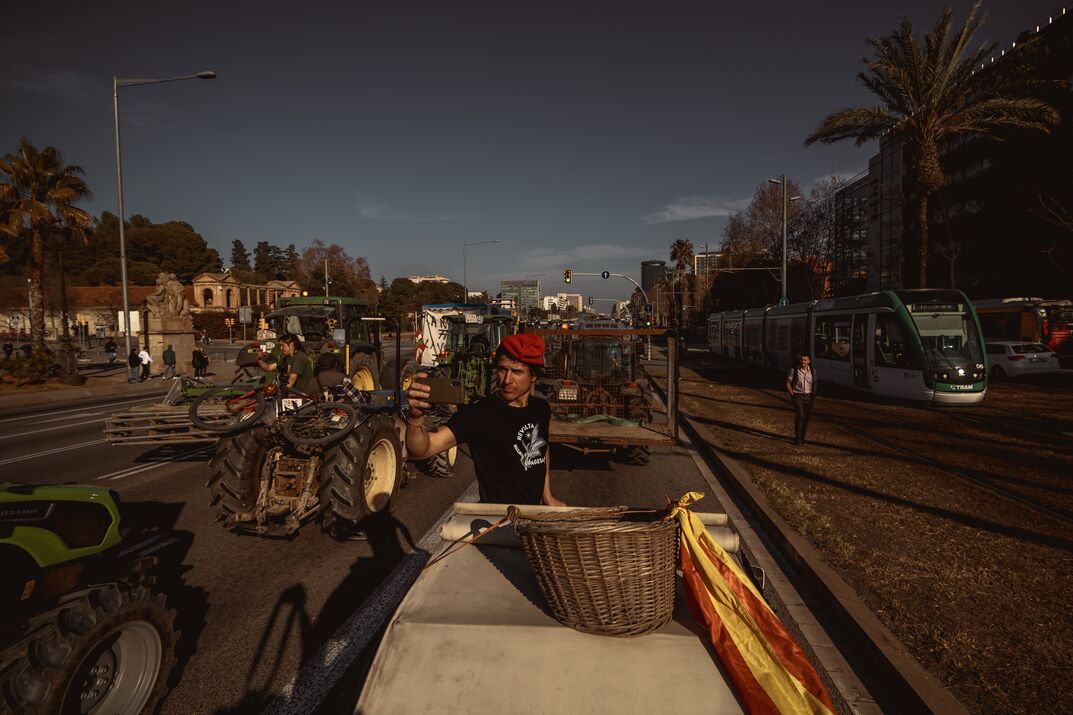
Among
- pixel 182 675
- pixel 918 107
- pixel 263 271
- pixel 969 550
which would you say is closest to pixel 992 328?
pixel 918 107

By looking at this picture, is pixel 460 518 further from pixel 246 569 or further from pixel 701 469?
pixel 701 469

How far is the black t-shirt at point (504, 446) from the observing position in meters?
3.32

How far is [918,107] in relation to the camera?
18516 millimetres

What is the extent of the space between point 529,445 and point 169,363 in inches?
1044

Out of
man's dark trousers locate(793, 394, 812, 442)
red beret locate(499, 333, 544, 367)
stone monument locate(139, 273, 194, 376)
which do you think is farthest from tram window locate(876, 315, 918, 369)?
stone monument locate(139, 273, 194, 376)

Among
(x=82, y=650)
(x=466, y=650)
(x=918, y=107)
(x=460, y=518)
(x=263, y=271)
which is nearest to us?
(x=466, y=650)

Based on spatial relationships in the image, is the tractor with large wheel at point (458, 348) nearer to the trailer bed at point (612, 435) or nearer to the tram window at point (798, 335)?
the trailer bed at point (612, 435)

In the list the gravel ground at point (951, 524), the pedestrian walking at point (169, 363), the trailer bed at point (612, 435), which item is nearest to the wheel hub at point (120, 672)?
the gravel ground at point (951, 524)

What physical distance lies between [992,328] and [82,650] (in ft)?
117

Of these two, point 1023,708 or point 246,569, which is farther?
point 246,569

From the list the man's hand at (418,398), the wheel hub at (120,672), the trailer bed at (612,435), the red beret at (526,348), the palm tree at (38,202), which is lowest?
the wheel hub at (120,672)

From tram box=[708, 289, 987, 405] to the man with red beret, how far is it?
14.8 m

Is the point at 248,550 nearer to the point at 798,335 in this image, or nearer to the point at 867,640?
the point at 867,640

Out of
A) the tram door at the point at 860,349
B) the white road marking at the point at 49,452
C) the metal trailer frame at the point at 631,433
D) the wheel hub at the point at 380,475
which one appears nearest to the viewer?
the wheel hub at the point at 380,475
